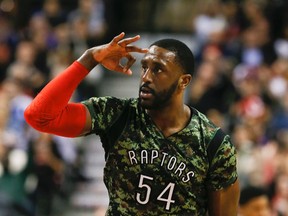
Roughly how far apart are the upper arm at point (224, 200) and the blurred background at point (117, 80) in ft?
8.54

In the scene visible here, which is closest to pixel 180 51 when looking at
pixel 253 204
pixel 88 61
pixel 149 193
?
pixel 88 61

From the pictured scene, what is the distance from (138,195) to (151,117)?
410 mm

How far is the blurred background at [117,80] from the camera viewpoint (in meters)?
8.20

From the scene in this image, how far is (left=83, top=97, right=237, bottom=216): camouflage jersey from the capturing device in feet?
12.6

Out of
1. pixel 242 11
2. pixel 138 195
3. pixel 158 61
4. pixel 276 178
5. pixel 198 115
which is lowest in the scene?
pixel 276 178

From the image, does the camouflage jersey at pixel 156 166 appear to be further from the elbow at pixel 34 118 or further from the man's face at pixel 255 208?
the man's face at pixel 255 208

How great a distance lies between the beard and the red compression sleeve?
0.31 metres

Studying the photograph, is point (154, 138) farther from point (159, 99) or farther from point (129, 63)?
point (129, 63)

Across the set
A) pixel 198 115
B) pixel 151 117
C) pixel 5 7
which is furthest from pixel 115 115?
pixel 5 7

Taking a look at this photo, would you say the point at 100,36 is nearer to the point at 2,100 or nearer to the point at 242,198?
the point at 2,100

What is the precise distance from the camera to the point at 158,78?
3766 mm

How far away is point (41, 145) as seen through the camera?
27.2 ft

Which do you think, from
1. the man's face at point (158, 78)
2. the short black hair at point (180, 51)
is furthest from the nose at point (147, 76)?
the short black hair at point (180, 51)

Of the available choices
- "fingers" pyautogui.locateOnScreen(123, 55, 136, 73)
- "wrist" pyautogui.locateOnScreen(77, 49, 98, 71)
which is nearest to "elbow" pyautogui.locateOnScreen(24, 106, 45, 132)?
"wrist" pyautogui.locateOnScreen(77, 49, 98, 71)
